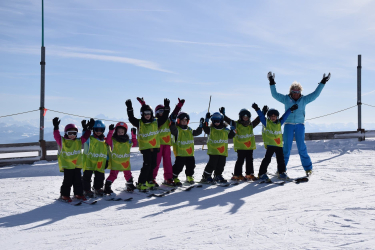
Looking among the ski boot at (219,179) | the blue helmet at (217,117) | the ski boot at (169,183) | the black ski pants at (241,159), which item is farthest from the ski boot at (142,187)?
the black ski pants at (241,159)

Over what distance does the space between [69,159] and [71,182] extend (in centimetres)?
38

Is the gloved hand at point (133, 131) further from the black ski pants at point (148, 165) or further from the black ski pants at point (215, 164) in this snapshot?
the black ski pants at point (215, 164)

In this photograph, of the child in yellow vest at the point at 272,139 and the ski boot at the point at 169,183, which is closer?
the ski boot at the point at 169,183

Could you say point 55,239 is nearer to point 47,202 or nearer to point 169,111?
point 47,202

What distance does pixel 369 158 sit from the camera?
10344mm

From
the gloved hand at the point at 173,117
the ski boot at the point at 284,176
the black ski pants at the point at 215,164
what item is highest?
the gloved hand at the point at 173,117

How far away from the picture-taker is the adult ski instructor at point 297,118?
26.3 feet

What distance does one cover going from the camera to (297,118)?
26.4 feet

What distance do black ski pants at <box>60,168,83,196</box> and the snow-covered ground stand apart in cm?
22

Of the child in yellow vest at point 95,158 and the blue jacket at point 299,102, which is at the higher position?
the blue jacket at point 299,102

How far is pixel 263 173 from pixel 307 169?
44.8 inches

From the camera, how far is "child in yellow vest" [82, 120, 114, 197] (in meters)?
6.22

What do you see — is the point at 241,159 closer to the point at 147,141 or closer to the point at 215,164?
the point at 215,164

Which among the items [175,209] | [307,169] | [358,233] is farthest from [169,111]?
[358,233]
